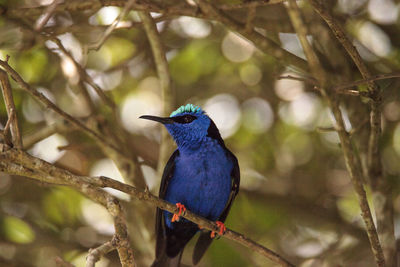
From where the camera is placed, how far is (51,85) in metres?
6.21

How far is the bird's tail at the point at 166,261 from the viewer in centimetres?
518

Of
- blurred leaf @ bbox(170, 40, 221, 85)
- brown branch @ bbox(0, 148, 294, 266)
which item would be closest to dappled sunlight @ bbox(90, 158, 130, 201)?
blurred leaf @ bbox(170, 40, 221, 85)

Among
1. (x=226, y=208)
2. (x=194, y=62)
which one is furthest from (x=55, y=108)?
(x=194, y=62)

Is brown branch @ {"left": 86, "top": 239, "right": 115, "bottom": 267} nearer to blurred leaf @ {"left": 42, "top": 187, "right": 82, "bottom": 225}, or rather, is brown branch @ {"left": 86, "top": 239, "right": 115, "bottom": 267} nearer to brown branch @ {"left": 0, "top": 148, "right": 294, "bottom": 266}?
brown branch @ {"left": 0, "top": 148, "right": 294, "bottom": 266}

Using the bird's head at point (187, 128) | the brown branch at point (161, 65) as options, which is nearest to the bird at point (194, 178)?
the bird's head at point (187, 128)

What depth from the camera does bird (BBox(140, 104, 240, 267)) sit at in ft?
16.4

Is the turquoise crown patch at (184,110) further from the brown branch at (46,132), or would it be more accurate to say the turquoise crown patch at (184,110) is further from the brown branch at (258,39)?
the brown branch at (258,39)

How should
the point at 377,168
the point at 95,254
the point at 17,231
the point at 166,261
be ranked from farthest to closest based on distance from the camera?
the point at 17,231, the point at 166,261, the point at 377,168, the point at 95,254

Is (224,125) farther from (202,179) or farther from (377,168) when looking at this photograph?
(377,168)

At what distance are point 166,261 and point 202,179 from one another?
1.01 m

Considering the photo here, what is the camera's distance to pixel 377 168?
453cm

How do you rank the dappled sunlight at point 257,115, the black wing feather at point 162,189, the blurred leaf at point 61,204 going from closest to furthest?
the black wing feather at point 162,189 → the blurred leaf at point 61,204 → the dappled sunlight at point 257,115

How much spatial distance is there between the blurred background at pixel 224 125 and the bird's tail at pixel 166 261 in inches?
10.8

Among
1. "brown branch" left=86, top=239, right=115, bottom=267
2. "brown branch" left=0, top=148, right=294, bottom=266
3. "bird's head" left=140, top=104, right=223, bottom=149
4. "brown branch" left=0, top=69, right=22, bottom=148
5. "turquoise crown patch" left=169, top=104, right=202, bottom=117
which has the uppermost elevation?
"brown branch" left=0, top=69, right=22, bottom=148
